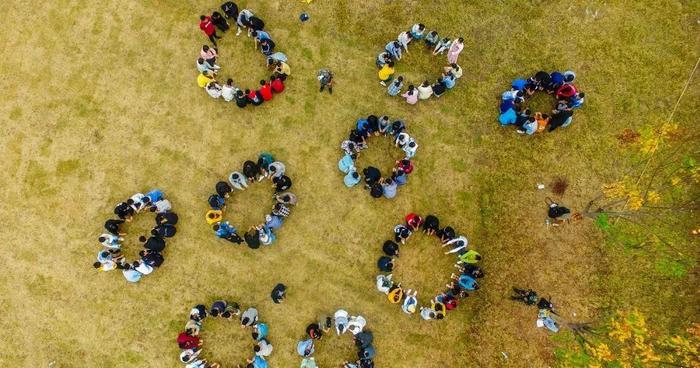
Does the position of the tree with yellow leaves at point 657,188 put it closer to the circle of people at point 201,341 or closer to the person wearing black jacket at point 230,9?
the circle of people at point 201,341

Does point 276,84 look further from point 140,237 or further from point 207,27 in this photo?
point 140,237

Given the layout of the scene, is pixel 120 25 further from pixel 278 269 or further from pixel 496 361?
pixel 496 361

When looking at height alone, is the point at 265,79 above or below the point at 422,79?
above

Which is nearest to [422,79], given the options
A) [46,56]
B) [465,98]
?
[465,98]

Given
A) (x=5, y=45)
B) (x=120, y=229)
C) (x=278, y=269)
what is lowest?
(x=278, y=269)

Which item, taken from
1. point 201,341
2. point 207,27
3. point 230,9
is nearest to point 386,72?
point 230,9
